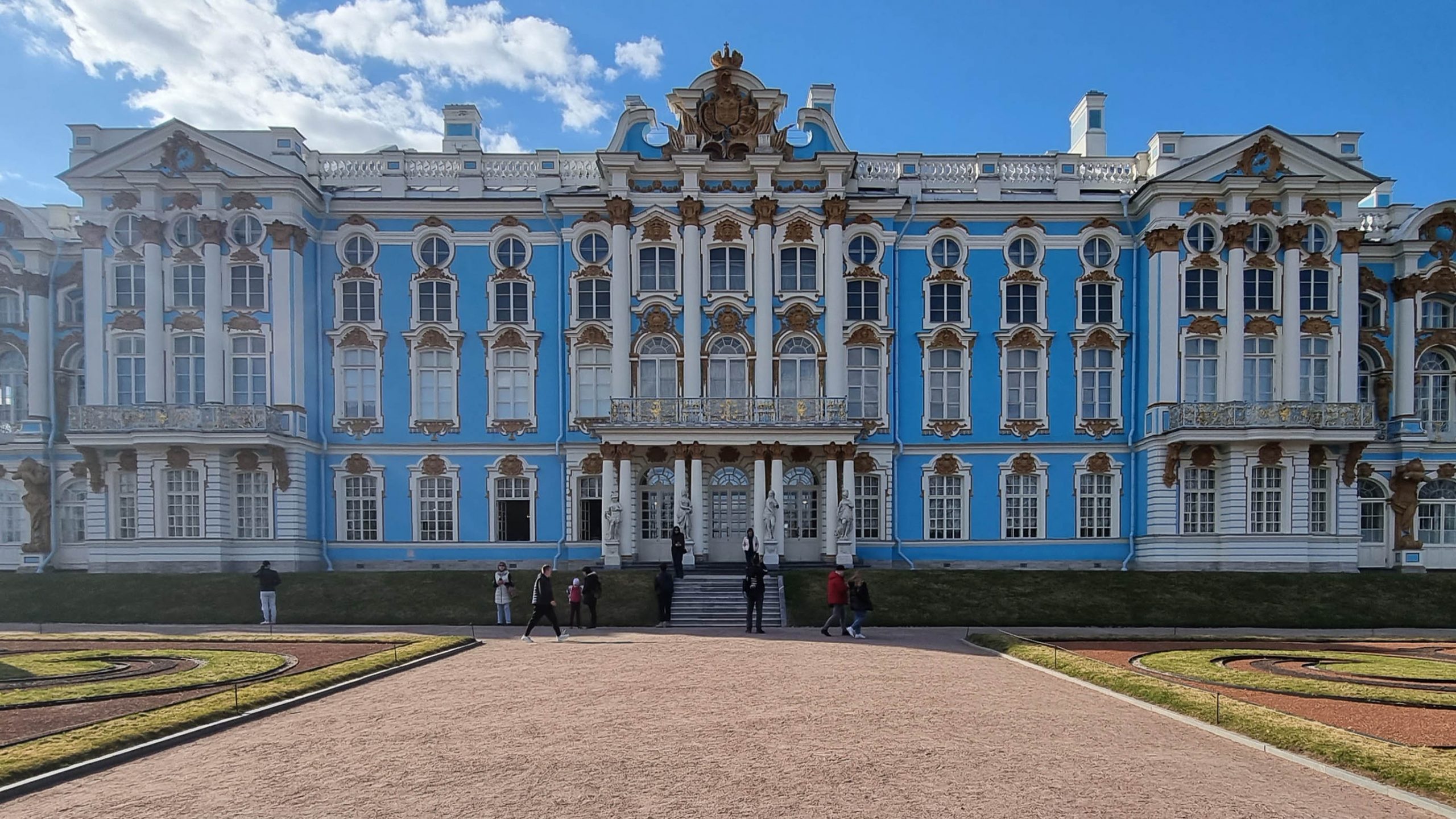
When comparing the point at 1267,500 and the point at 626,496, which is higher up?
the point at 626,496

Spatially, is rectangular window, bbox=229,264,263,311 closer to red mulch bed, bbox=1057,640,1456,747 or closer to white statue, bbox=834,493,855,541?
white statue, bbox=834,493,855,541

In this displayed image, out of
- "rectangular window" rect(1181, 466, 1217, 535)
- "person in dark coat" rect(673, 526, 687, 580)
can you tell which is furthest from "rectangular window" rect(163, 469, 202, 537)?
"rectangular window" rect(1181, 466, 1217, 535)

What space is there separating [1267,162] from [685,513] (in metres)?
23.5

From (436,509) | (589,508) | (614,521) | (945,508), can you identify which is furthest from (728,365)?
(436,509)

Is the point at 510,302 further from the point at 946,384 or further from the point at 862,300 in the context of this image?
the point at 946,384

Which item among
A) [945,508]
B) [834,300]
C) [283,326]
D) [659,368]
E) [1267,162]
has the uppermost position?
[1267,162]

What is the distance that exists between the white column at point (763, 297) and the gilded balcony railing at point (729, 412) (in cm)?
101

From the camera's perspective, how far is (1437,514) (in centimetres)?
3481

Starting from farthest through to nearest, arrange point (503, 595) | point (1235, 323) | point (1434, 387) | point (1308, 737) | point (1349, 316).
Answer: point (1434, 387) < point (1349, 316) < point (1235, 323) < point (503, 595) < point (1308, 737)

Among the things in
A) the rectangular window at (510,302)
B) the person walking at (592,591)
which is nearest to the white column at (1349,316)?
the rectangular window at (510,302)

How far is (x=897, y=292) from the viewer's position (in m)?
33.7

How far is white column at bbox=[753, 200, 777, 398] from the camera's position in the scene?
106 feet

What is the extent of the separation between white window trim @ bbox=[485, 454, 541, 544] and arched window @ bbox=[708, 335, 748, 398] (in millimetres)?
7010

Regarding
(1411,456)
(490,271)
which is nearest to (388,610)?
(490,271)
